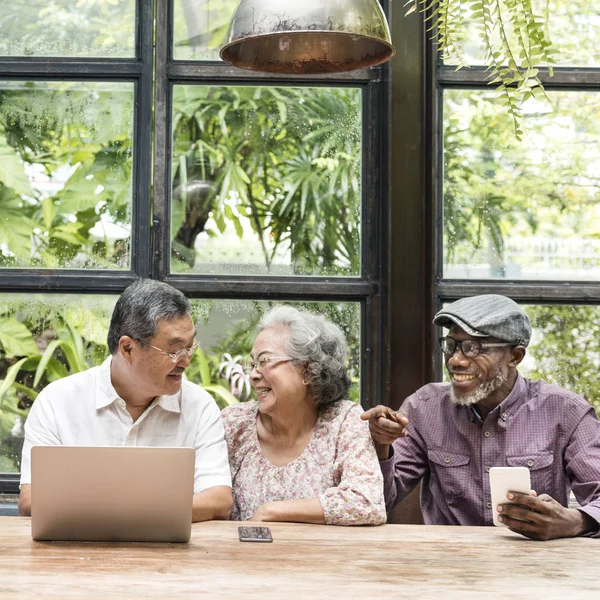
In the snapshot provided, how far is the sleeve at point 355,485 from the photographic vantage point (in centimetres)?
273

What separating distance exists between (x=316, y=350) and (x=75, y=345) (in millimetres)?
1084

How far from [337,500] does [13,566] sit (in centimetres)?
102

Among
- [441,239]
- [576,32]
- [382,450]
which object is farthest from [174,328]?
[576,32]

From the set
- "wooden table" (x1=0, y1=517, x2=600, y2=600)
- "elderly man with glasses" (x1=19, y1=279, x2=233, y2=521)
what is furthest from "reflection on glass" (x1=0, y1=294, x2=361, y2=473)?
"wooden table" (x1=0, y1=517, x2=600, y2=600)

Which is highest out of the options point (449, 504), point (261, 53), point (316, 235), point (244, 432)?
point (261, 53)

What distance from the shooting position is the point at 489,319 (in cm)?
312

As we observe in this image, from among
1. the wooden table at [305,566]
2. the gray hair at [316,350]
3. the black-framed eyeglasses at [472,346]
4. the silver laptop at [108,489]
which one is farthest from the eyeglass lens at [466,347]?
the silver laptop at [108,489]

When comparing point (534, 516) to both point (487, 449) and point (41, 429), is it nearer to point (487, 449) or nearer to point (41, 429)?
point (487, 449)

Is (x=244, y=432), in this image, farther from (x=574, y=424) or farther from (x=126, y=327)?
(x=574, y=424)

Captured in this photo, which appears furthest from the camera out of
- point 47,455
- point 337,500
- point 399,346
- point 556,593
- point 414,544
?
point 399,346

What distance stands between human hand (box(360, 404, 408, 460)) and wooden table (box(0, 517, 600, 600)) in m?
0.39

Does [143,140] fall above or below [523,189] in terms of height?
above

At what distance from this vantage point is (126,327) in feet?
9.49

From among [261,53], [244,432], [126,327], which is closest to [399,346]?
[244,432]
